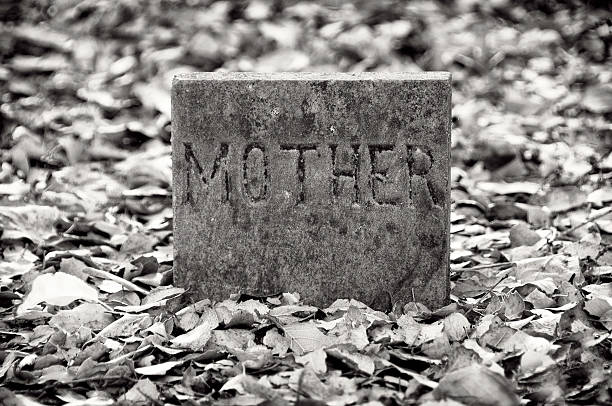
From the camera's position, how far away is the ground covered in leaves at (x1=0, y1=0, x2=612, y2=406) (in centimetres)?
227

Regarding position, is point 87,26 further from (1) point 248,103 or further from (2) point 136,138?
(1) point 248,103

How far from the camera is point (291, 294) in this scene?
2814 mm

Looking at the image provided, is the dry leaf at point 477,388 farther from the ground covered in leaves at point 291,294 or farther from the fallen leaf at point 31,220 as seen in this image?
the fallen leaf at point 31,220

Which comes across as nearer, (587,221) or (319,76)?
(319,76)

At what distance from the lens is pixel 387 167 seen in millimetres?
2742

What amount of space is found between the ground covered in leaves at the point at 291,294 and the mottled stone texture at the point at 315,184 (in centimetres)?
11

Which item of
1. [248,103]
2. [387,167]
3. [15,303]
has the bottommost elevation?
[15,303]

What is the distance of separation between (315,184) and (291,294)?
355mm

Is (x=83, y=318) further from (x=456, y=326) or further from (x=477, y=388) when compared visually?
(x=477, y=388)

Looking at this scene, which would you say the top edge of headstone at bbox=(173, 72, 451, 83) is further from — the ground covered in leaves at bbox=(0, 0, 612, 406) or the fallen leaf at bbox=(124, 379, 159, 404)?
the fallen leaf at bbox=(124, 379, 159, 404)

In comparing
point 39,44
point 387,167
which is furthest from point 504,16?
point 387,167

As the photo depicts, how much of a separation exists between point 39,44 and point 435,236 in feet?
12.2

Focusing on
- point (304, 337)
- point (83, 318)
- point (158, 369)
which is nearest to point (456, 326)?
point (304, 337)

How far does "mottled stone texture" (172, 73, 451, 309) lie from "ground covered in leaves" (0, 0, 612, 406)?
0.11 m
